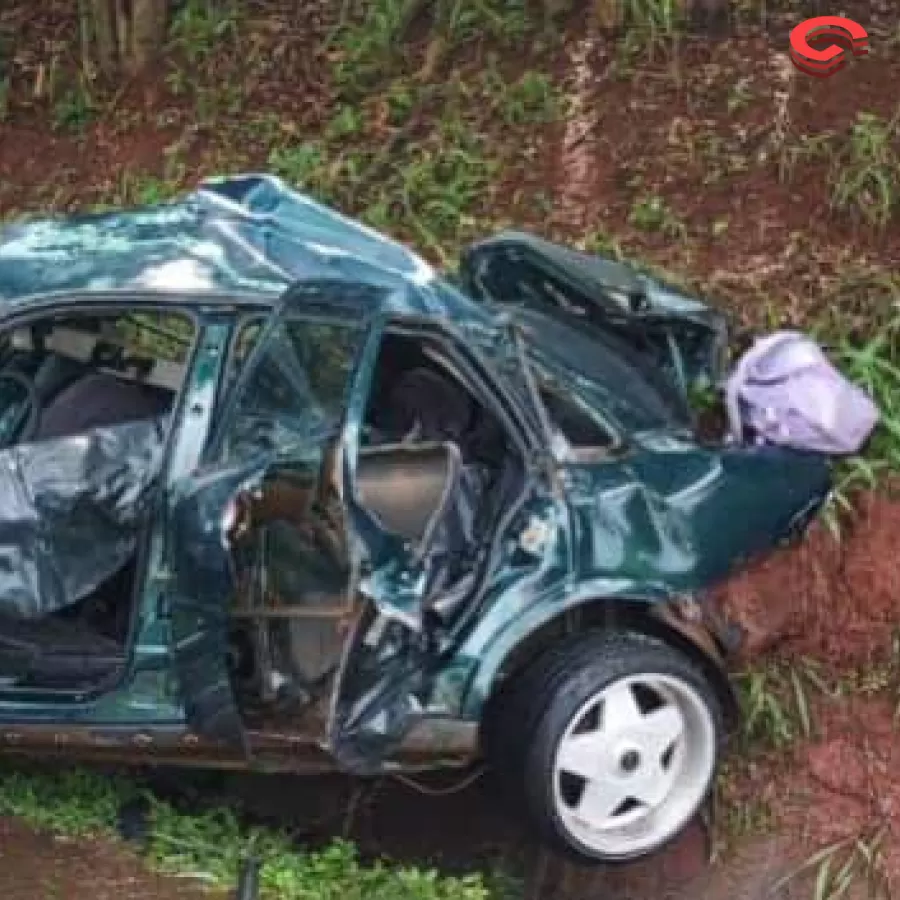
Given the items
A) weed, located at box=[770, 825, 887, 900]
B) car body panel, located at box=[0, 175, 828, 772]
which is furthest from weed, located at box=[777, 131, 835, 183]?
weed, located at box=[770, 825, 887, 900]

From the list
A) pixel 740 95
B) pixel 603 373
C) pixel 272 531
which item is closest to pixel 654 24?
pixel 740 95

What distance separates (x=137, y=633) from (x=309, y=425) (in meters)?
0.63

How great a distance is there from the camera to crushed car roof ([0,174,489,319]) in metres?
5.25

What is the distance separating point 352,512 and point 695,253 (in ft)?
8.90

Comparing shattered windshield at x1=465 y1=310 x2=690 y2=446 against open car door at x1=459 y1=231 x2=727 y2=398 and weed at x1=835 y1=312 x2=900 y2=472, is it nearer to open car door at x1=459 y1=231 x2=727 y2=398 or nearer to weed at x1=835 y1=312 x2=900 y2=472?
open car door at x1=459 y1=231 x2=727 y2=398

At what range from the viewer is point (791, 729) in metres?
6.02

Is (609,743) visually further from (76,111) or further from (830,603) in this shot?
(76,111)

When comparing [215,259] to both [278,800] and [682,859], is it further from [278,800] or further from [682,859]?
[682,859]

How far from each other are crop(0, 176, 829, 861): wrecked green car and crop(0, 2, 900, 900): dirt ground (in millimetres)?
360

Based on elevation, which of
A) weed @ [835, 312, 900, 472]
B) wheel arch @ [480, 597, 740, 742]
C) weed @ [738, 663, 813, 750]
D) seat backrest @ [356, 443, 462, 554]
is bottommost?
weed @ [738, 663, 813, 750]

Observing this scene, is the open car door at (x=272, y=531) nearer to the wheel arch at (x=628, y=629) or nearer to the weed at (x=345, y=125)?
the wheel arch at (x=628, y=629)

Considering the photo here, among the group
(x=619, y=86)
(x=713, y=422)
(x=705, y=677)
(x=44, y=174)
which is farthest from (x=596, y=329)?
(x=44, y=174)

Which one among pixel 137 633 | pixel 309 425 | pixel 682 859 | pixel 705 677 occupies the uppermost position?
pixel 309 425

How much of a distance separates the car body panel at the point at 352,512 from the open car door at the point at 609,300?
0.37 meters
